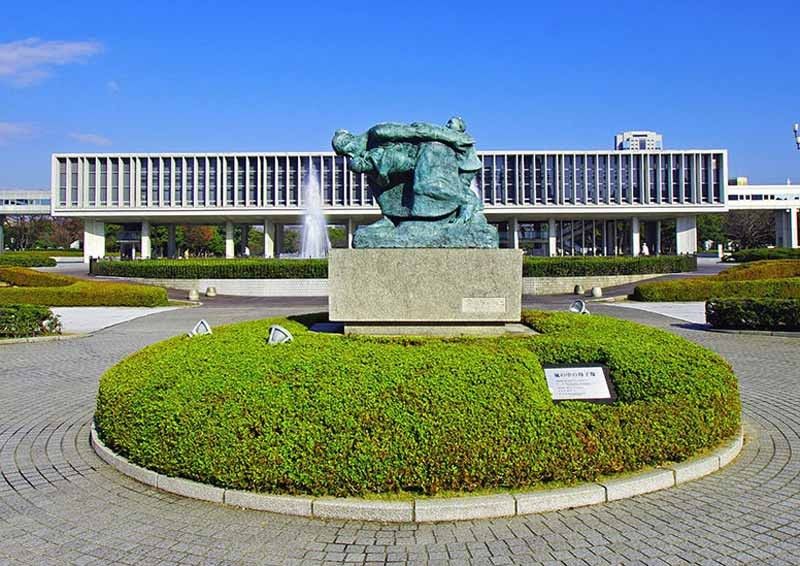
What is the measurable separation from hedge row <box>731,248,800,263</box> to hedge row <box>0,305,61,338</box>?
44.2 meters

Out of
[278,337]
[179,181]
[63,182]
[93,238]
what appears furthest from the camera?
[93,238]

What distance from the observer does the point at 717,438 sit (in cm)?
547

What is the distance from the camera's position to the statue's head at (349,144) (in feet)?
29.0

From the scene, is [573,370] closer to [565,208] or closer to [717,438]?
[717,438]

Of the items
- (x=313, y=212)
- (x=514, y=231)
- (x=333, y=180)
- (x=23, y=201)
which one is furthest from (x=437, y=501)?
(x=23, y=201)

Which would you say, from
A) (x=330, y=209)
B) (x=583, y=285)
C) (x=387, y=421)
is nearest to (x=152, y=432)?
(x=387, y=421)

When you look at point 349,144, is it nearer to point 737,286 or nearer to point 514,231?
point 737,286

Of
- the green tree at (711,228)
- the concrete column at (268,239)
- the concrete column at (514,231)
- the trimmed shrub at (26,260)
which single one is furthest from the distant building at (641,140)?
the trimmed shrub at (26,260)

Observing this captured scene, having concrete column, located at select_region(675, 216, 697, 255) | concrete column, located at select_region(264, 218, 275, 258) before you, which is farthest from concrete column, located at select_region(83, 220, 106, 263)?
concrete column, located at select_region(675, 216, 697, 255)

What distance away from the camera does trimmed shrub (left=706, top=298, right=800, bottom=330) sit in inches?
552

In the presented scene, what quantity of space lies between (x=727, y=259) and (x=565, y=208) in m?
14.4

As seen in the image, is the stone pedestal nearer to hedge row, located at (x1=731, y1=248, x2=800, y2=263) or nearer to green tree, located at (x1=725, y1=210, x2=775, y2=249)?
hedge row, located at (x1=731, y1=248, x2=800, y2=263)

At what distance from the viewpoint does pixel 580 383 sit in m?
5.48

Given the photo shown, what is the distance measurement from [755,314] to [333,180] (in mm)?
45249
